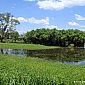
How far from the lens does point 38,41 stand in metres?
139

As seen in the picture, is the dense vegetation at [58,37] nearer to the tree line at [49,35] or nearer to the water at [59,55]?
the tree line at [49,35]

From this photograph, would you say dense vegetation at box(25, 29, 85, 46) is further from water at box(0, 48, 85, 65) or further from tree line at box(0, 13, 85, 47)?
water at box(0, 48, 85, 65)

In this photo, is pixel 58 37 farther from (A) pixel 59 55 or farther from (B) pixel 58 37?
(A) pixel 59 55

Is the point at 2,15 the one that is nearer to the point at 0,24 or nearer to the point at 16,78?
the point at 0,24

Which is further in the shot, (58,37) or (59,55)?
(58,37)

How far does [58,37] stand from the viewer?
132 m

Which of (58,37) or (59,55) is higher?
(59,55)

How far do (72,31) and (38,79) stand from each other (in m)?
122

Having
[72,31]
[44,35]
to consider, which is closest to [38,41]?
[44,35]

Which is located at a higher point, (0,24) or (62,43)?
(0,24)

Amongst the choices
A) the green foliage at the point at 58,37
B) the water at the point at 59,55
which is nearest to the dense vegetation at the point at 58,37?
the green foliage at the point at 58,37

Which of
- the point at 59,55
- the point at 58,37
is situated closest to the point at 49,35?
the point at 58,37

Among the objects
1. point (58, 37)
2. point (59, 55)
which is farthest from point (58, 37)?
point (59, 55)

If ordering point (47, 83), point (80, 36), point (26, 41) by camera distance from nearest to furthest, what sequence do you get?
1. point (47, 83)
2. point (80, 36)
3. point (26, 41)
